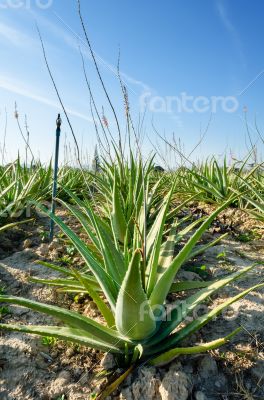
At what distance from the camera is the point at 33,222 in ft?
10.6

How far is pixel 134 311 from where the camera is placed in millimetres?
1258

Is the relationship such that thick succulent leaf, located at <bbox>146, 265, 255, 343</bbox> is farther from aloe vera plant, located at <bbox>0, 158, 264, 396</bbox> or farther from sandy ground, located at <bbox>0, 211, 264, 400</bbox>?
sandy ground, located at <bbox>0, 211, 264, 400</bbox>

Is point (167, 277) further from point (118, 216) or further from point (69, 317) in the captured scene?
point (118, 216)

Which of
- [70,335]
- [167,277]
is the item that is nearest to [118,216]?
[167,277]

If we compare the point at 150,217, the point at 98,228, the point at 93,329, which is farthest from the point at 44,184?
the point at 93,329

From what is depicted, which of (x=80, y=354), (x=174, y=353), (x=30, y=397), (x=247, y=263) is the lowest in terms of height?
(x=30, y=397)

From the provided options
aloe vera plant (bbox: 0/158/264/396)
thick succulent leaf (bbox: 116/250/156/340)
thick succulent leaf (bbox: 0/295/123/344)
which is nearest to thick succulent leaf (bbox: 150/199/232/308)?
aloe vera plant (bbox: 0/158/264/396)

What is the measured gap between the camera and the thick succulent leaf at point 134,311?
117 centimetres

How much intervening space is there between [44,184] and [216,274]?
2.48m

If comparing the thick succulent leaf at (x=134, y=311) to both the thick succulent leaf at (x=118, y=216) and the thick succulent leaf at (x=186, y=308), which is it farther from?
the thick succulent leaf at (x=118, y=216)

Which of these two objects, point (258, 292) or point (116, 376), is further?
point (258, 292)

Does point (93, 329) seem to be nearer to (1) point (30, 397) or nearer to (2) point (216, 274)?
(1) point (30, 397)

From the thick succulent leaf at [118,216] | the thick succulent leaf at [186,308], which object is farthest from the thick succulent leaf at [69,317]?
the thick succulent leaf at [118,216]

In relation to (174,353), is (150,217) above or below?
above
